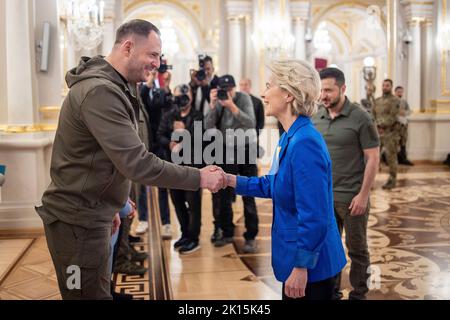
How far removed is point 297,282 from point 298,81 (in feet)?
2.36

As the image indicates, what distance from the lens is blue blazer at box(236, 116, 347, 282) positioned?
1.88 metres

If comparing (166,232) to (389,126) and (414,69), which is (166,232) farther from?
(414,69)

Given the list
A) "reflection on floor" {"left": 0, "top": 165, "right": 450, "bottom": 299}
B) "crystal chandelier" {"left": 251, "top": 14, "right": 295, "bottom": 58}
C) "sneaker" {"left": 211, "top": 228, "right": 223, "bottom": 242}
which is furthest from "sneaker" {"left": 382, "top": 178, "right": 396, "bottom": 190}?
"sneaker" {"left": 211, "top": 228, "right": 223, "bottom": 242}

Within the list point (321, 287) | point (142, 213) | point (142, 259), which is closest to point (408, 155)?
point (142, 213)

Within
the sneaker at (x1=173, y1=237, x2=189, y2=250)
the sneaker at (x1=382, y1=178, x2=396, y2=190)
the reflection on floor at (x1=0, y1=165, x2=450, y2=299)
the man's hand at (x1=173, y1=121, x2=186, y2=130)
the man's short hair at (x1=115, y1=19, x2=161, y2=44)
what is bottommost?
the reflection on floor at (x1=0, y1=165, x2=450, y2=299)

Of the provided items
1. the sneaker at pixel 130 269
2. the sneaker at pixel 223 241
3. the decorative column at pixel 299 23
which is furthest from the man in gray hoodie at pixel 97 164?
the decorative column at pixel 299 23

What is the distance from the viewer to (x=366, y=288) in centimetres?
314

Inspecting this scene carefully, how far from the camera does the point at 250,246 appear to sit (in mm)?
4609

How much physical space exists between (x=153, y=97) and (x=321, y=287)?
3167 mm

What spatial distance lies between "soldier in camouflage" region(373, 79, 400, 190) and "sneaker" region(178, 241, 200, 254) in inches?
166

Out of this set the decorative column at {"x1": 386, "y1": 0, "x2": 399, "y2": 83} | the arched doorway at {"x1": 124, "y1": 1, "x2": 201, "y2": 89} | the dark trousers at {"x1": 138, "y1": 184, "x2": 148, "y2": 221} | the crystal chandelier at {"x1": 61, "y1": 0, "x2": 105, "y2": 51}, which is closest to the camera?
the dark trousers at {"x1": 138, "y1": 184, "x2": 148, "y2": 221}

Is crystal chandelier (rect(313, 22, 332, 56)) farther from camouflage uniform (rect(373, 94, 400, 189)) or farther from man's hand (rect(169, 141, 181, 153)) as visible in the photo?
man's hand (rect(169, 141, 181, 153))

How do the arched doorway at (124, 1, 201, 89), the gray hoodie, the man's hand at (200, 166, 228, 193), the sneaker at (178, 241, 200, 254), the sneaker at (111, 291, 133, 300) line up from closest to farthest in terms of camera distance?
Answer: the gray hoodie, the man's hand at (200, 166, 228, 193), the sneaker at (111, 291, 133, 300), the sneaker at (178, 241, 200, 254), the arched doorway at (124, 1, 201, 89)

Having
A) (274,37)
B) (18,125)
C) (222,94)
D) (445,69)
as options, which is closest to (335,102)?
(222,94)
